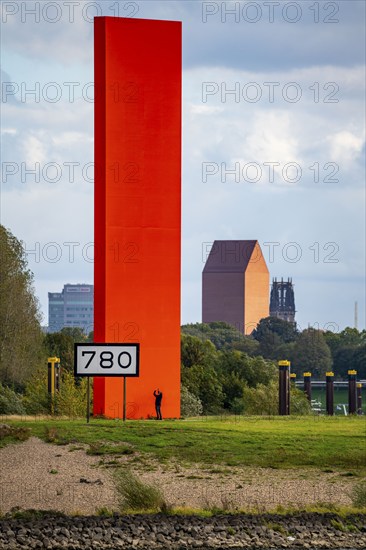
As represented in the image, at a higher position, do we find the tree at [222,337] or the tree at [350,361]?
the tree at [222,337]

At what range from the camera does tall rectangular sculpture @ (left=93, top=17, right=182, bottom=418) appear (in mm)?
33281

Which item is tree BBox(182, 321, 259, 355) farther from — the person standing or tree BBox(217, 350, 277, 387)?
the person standing

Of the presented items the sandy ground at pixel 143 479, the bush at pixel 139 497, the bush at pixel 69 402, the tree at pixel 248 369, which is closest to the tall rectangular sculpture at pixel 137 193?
the bush at pixel 69 402

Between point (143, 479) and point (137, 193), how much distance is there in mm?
12102

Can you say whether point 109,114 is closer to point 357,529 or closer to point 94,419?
point 94,419

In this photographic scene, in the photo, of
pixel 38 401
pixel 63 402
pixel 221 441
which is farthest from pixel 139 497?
pixel 38 401

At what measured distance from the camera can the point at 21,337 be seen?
59188 mm

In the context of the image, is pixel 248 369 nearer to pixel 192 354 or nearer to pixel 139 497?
pixel 192 354

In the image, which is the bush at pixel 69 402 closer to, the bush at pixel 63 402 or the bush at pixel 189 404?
the bush at pixel 63 402

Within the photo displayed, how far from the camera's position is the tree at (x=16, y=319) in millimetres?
57312

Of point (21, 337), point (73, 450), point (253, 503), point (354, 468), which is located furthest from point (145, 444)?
point (21, 337)

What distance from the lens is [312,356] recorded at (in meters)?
112

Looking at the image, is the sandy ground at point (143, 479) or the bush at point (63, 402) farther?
the bush at point (63, 402)

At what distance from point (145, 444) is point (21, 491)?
526 cm
